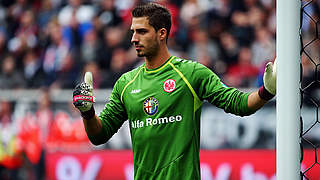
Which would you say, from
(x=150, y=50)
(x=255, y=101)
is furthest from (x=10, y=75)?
(x=255, y=101)

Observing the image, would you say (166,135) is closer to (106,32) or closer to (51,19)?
(106,32)

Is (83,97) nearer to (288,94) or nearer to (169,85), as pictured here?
(169,85)

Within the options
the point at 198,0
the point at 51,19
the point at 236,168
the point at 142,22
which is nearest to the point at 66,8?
the point at 51,19

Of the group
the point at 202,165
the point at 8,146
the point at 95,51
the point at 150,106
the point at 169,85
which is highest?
the point at 95,51

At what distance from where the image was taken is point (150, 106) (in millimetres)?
4297

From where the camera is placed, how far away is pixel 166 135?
13.8ft

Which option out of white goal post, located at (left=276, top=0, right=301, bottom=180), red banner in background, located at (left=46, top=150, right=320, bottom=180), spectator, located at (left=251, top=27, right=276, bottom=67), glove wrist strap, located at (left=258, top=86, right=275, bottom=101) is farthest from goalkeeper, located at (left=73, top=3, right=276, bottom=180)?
spectator, located at (left=251, top=27, right=276, bottom=67)

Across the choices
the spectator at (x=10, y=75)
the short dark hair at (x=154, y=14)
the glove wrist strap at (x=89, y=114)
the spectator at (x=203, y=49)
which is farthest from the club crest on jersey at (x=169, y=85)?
the spectator at (x=10, y=75)

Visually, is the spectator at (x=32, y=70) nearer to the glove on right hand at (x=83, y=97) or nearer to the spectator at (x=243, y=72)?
the spectator at (x=243, y=72)

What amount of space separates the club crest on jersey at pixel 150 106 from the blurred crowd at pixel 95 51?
433 cm

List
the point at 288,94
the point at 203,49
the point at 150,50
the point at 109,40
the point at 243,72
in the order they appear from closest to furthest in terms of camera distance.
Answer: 1. the point at 288,94
2. the point at 150,50
3. the point at 243,72
4. the point at 203,49
5. the point at 109,40

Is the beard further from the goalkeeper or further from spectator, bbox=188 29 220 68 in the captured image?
spectator, bbox=188 29 220 68

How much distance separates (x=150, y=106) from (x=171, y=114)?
165mm

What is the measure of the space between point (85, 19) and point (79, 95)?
25.8 ft
